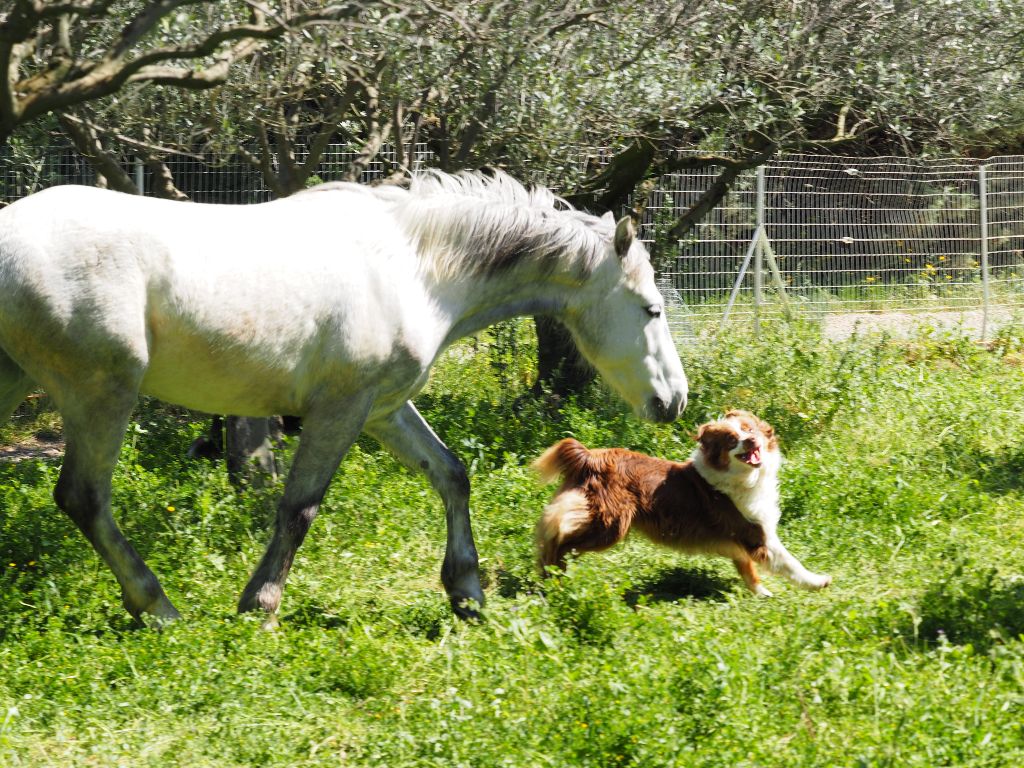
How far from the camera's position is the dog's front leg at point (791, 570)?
19.5 feet

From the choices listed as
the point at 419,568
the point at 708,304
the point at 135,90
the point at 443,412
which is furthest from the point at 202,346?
the point at 708,304

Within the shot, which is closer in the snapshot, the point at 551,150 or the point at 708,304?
the point at 551,150

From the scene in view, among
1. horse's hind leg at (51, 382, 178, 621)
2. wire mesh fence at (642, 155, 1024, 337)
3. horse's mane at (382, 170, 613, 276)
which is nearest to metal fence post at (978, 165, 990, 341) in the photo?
wire mesh fence at (642, 155, 1024, 337)

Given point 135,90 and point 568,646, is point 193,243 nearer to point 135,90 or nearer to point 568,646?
point 568,646

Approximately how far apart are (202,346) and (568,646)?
1.97 m

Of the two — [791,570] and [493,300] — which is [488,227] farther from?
[791,570]

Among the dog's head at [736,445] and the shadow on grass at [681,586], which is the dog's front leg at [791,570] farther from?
the dog's head at [736,445]

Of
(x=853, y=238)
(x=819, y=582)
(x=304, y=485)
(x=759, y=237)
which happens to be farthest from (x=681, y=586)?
(x=853, y=238)

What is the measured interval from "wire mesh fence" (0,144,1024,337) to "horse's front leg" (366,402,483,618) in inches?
283

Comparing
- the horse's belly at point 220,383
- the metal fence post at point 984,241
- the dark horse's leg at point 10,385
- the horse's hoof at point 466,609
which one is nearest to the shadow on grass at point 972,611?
the horse's hoof at point 466,609

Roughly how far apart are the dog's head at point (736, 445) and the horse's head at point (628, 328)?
0.23 metres

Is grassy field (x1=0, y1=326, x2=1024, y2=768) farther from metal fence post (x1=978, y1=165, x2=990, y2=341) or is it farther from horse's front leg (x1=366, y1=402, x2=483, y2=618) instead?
metal fence post (x1=978, y1=165, x2=990, y2=341)

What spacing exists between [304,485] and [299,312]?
0.79m

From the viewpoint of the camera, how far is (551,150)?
764cm
